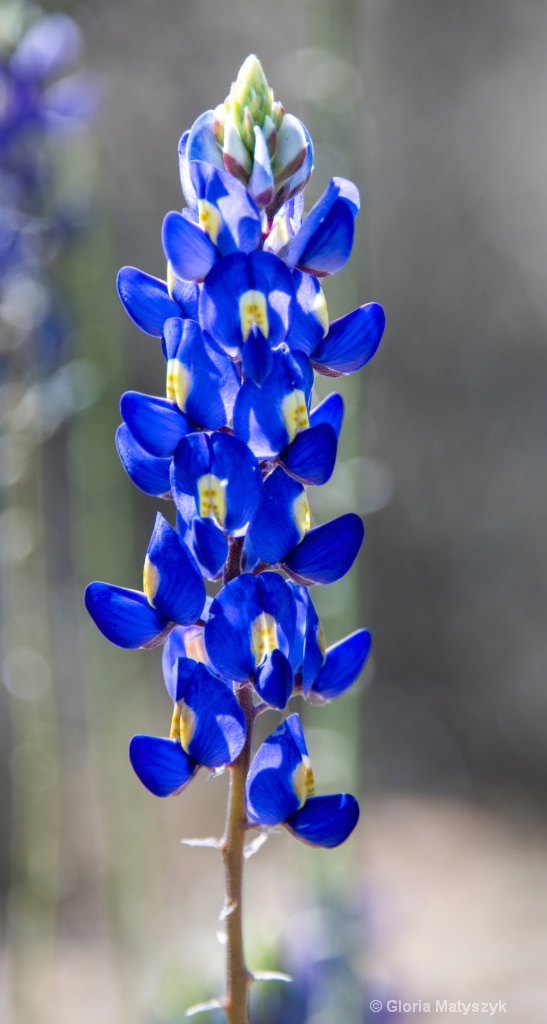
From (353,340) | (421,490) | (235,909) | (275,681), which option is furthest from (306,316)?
(421,490)

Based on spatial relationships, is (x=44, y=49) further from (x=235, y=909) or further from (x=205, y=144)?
(x=235, y=909)

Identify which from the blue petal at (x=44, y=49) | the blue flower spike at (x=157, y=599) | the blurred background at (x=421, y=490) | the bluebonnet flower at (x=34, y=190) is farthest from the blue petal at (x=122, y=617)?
the blurred background at (x=421, y=490)

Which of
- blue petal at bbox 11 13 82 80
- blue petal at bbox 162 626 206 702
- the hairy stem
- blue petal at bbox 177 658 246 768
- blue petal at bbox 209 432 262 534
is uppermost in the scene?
blue petal at bbox 11 13 82 80

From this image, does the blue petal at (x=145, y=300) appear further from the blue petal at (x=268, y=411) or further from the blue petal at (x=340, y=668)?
the blue petal at (x=340, y=668)

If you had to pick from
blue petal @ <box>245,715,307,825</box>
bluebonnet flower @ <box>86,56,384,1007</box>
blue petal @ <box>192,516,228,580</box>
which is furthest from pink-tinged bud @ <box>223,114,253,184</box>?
blue petal @ <box>245,715,307,825</box>

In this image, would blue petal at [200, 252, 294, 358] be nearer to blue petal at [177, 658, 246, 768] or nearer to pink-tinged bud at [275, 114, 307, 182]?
pink-tinged bud at [275, 114, 307, 182]

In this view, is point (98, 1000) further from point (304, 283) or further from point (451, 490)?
point (304, 283)

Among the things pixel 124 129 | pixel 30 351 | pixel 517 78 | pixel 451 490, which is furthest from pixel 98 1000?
pixel 517 78

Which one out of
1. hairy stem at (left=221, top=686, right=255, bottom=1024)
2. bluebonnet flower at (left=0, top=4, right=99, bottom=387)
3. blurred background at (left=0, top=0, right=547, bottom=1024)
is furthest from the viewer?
blurred background at (left=0, top=0, right=547, bottom=1024)
